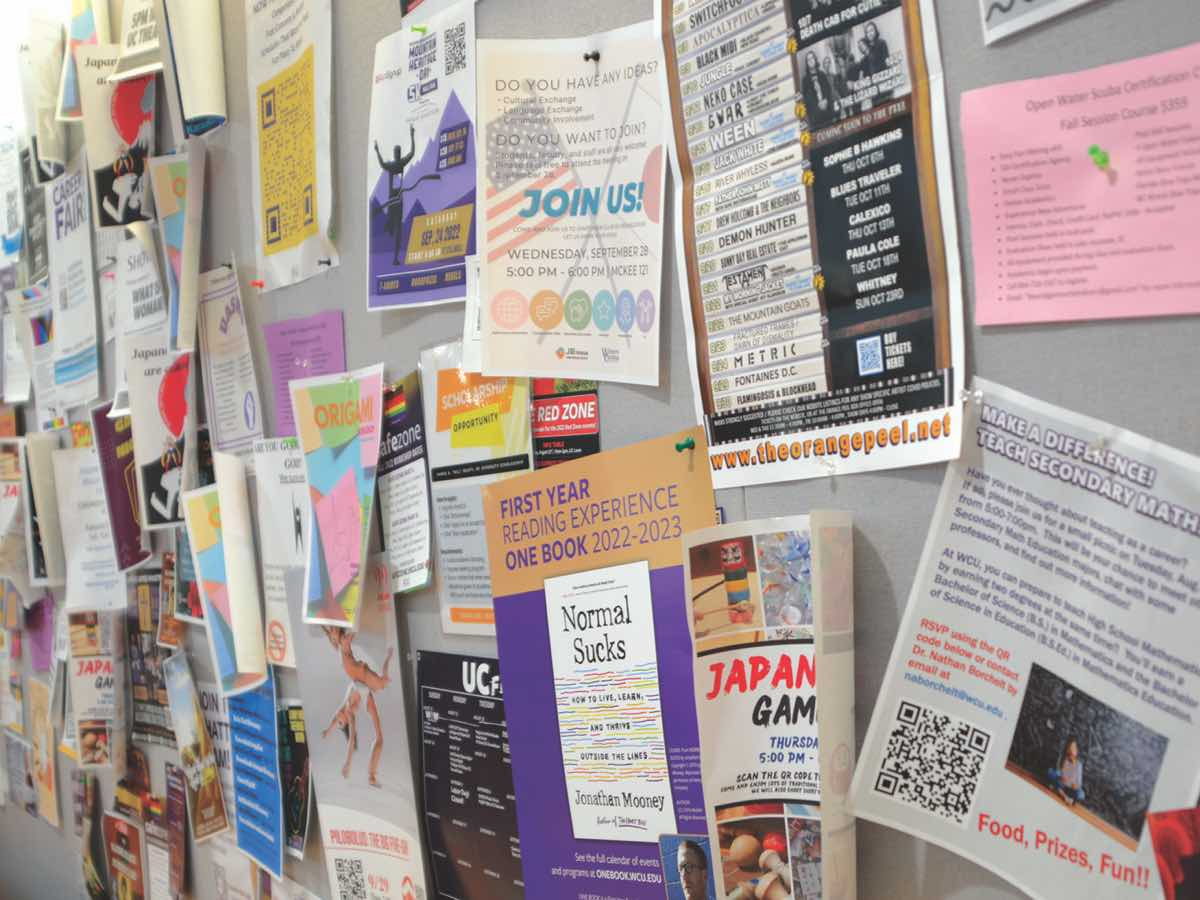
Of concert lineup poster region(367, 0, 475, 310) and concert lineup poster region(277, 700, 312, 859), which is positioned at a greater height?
concert lineup poster region(367, 0, 475, 310)

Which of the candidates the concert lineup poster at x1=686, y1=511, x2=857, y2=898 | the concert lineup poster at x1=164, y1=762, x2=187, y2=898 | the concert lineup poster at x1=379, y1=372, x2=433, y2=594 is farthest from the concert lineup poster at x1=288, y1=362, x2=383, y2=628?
the concert lineup poster at x1=164, y1=762, x2=187, y2=898

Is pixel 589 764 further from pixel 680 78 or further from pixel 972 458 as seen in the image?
pixel 680 78

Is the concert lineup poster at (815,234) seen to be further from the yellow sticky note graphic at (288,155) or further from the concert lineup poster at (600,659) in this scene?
the yellow sticky note graphic at (288,155)

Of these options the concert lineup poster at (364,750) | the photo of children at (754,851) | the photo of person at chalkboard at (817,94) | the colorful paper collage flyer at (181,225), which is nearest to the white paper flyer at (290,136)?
the colorful paper collage flyer at (181,225)

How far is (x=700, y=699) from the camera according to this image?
727 mm

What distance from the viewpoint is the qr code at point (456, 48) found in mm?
943

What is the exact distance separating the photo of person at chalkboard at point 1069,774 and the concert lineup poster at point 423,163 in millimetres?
603

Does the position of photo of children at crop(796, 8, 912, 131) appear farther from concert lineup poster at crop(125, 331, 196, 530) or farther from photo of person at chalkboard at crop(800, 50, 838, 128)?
concert lineup poster at crop(125, 331, 196, 530)

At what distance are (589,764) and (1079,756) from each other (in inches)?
15.6

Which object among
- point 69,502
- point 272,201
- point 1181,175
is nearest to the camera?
point 1181,175

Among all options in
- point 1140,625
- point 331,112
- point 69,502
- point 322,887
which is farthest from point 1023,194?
point 69,502

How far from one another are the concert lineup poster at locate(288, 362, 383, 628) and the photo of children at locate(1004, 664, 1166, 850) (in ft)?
2.22

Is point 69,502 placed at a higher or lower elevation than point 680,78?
lower

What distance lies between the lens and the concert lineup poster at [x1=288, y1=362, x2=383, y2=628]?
1085 mm
